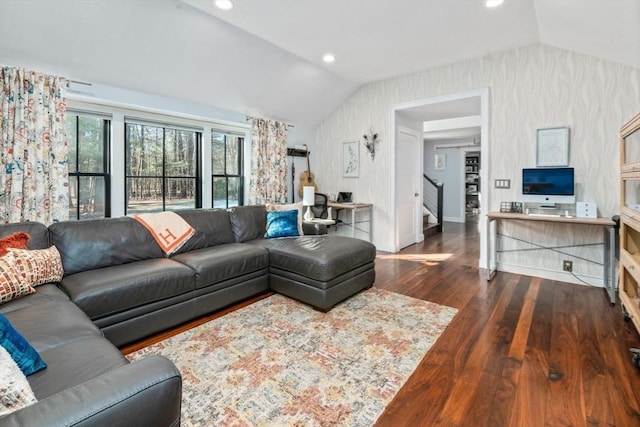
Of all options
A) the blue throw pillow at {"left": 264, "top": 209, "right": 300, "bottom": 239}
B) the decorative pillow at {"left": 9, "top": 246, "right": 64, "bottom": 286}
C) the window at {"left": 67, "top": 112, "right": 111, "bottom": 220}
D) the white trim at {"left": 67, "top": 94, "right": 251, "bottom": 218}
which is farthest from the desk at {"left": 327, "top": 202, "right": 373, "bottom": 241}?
the decorative pillow at {"left": 9, "top": 246, "right": 64, "bottom": 286}

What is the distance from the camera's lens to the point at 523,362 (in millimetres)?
A: 2057

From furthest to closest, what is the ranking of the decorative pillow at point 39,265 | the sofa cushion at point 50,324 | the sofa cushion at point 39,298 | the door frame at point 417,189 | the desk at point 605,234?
the door frame at point 417,189
the desk at point 605,234
the decorative pillow at point 39,265
the sofa cushion at point 39,298
the sofa cushion at point 50,324

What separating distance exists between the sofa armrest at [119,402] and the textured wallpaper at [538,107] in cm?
414

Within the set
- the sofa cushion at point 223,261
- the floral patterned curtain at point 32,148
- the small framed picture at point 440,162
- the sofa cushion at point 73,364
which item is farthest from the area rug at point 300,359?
the small framed picture at point 440,162

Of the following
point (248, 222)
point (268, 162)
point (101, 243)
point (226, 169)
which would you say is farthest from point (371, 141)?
point (101, 243)

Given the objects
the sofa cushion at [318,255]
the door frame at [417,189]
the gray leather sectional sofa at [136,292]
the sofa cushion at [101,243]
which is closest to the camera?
the gray leather sectional sofa at [136,292]

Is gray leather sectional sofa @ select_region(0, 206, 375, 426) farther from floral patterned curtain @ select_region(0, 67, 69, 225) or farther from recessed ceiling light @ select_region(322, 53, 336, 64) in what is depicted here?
recessed ceiling light @ select_region(322, 53, 336, 64)

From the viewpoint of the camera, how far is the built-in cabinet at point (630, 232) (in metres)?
2.23

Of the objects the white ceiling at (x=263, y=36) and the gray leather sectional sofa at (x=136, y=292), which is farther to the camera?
the white ceiling at (x=263, y=36)

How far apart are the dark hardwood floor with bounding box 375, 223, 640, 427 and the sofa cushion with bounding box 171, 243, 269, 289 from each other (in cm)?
144

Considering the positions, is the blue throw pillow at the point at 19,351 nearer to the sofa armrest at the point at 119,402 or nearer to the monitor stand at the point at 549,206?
the sofa armrest at the point at 119,402

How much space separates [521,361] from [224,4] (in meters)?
3.69

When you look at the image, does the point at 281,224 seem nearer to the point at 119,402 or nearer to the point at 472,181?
the point at 119,402

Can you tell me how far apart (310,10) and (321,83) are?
196cm
